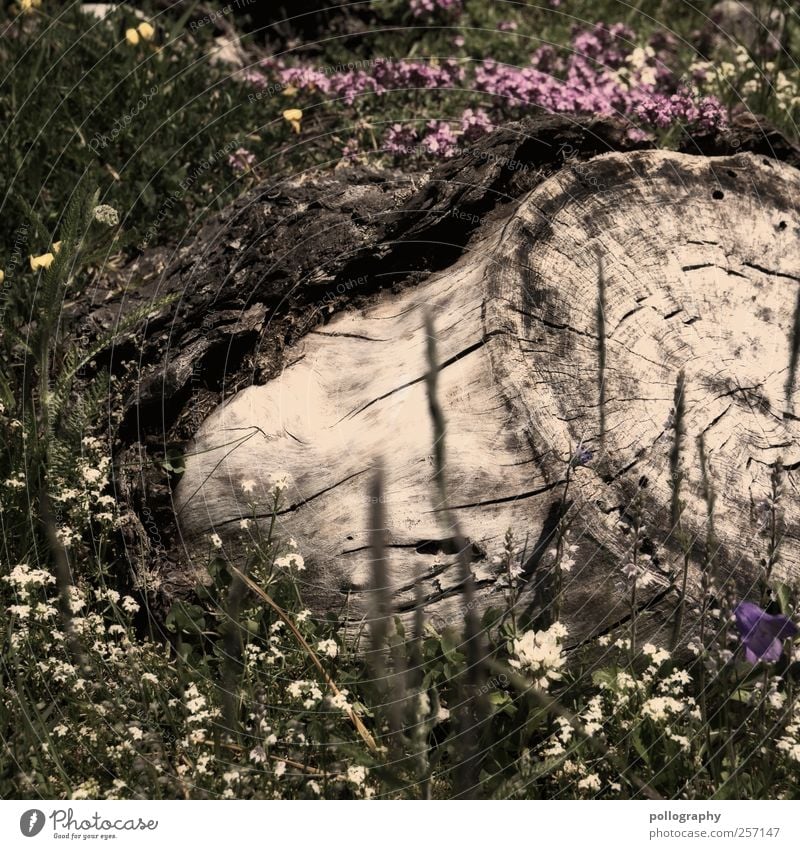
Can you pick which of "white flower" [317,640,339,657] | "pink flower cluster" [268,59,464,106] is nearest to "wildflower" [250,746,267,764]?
"white flower" [317,640,339,657]

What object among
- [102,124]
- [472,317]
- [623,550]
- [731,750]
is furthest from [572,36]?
[731,750]

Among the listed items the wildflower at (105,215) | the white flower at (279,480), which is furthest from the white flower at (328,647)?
the wildflower at (105,215)

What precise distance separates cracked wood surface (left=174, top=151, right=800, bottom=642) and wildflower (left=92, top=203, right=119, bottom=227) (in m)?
1.22

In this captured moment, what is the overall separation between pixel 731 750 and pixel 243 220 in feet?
8.47

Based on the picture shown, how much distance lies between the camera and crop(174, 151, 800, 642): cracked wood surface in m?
2.97

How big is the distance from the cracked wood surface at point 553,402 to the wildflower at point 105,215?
1218 millimetres

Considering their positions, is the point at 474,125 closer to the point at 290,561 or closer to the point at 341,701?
the point at 290,561

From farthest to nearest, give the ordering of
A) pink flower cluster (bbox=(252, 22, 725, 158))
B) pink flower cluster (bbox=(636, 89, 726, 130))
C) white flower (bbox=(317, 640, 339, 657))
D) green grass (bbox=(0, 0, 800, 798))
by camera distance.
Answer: pink flower cluster (bbox=(252, 22, 725, 158)) < pink flower cluster (bbox=(636, 89, 726, 130)) < white flower (bbox=(317, 640, 339, 657)) < green grass (bbox=(0, 0, 800, 798))

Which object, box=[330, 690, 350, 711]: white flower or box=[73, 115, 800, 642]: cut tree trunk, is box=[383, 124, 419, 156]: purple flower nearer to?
box=[73, 115, 800, 642]: cut tree trunk

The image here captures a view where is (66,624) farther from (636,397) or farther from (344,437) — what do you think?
(636,397)

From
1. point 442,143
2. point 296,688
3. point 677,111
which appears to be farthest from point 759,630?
point 442,143

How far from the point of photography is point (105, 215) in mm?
4238

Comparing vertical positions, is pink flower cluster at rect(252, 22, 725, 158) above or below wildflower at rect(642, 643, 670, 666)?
above

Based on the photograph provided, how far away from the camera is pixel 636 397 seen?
123 inches
